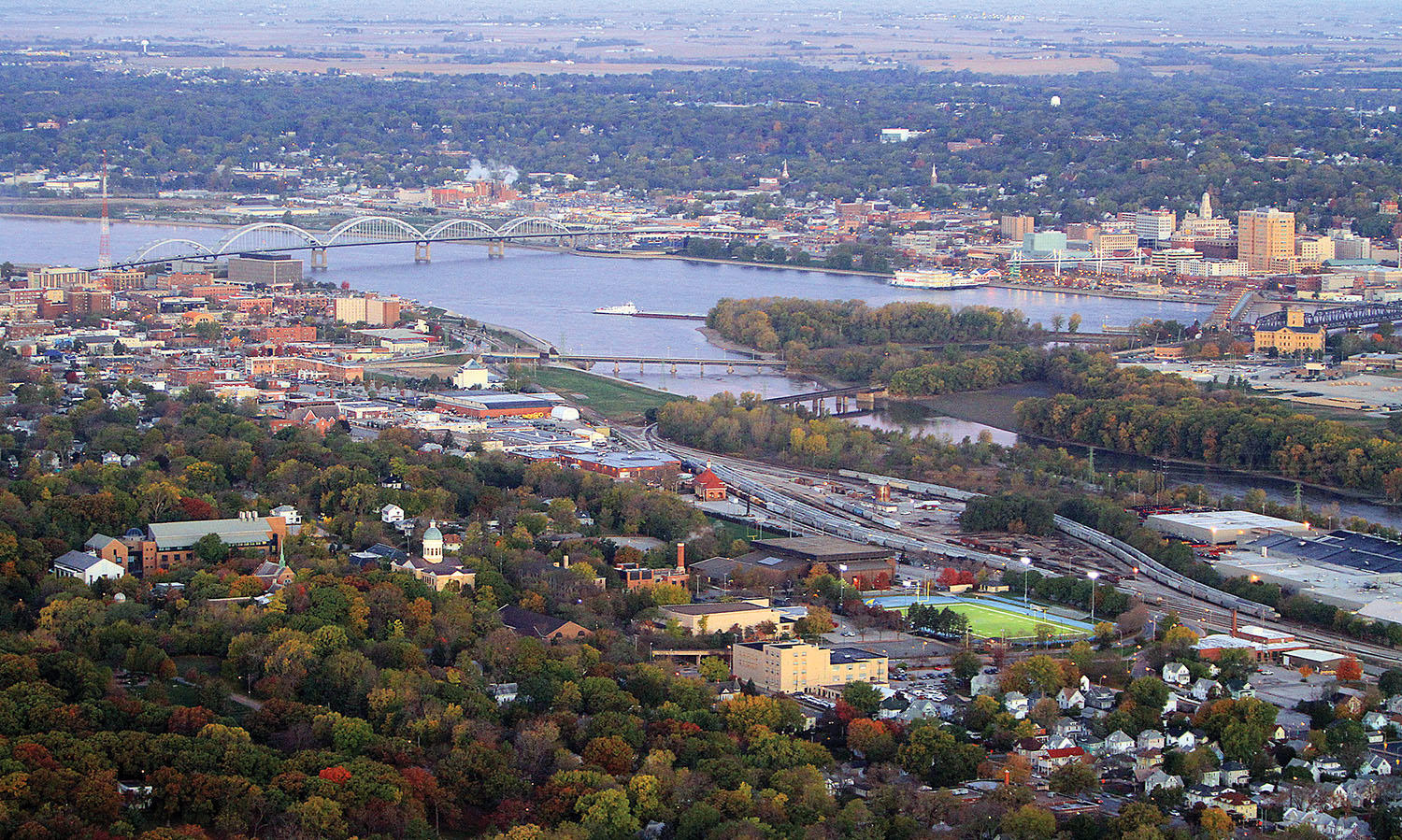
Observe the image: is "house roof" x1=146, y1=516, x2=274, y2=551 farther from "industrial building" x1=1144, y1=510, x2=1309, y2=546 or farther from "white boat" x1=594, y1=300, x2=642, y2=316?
"white boat" x1=594, y1=300, x2=642, y2=316

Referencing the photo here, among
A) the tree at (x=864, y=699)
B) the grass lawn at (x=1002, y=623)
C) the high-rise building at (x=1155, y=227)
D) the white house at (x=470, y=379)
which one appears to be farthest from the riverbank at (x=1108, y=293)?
the tree at (x=864, y=699)

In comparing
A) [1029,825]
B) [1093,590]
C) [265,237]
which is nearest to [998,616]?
[1093,590]

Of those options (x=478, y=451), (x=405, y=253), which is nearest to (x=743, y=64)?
(x=405, y=253)

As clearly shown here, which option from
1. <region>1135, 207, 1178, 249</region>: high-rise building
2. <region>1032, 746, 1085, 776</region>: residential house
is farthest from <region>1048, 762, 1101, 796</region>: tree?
<region>1135, 207, 1178, 249</region>: high-rise building

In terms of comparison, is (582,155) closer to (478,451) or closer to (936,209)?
(936,209)

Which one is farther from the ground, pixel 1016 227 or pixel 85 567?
pixel 1016 227

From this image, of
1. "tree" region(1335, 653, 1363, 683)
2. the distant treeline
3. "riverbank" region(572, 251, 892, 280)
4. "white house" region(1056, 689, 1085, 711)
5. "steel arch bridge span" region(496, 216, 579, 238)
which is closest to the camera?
"white house" region(1056, 689, 1085, 711)

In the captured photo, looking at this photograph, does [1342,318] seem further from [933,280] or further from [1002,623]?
→ [1002,623]
